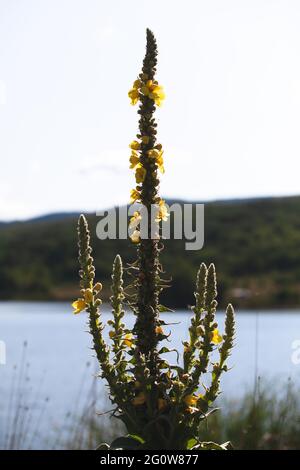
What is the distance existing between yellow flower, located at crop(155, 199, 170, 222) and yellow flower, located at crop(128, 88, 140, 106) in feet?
1.24

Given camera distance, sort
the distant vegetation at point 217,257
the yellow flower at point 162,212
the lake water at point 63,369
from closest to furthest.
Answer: the yellow flower at point 162,212 < the lake water at point 63,369 < the distant vegetation at point 217,257

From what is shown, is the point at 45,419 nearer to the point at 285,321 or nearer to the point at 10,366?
the point at 10,366

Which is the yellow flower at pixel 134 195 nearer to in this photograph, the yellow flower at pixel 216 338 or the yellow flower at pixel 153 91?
the yellow flower at pixel 153 91

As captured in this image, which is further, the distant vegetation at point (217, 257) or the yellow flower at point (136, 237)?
the distant vegetation at point (217, 257)

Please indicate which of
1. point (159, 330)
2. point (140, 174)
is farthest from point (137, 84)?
point (159, 330)

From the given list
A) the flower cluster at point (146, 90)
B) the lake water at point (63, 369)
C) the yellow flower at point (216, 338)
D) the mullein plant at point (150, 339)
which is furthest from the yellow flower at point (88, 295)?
the lake water at point (63, 369)

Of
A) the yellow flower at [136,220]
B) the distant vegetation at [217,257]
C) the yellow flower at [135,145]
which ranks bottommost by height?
the yellow flower at [136,220]

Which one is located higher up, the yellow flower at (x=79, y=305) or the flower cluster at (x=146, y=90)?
the flower cluster at (x=146, y=90)

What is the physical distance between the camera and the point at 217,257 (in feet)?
316

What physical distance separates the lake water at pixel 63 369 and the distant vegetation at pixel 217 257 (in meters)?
31.4

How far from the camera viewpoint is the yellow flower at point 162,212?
271 cm

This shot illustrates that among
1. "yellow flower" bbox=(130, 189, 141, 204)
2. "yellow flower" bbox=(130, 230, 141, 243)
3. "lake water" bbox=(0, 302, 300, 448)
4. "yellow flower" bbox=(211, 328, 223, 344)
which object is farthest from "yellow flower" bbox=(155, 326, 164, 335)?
"lake water" bbox=(0, 302, 300, 448)

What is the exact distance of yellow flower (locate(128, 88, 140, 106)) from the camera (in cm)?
273

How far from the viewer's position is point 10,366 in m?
23.8
